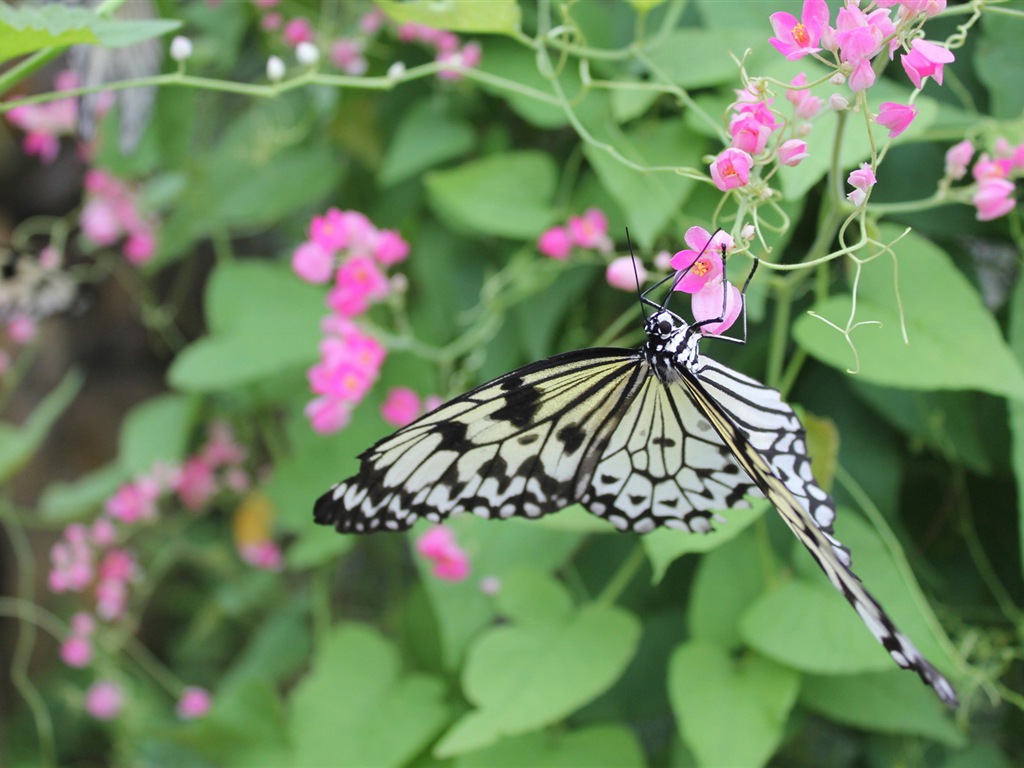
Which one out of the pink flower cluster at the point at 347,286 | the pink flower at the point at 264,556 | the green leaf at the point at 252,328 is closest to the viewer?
A: the pink flower cluster at the point at 347,286

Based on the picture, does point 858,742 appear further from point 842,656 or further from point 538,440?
point 538,440

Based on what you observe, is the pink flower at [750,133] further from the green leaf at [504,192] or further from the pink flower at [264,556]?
the pink flower at [264,556]

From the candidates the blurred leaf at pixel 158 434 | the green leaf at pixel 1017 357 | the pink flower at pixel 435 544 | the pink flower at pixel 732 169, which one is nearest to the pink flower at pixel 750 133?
the pink flower at pixel 732 169

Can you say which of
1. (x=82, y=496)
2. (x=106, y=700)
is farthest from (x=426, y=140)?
(x=106, y=700)

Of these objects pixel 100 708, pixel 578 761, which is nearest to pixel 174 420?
pixel 100 708

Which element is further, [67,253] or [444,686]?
[67,253]

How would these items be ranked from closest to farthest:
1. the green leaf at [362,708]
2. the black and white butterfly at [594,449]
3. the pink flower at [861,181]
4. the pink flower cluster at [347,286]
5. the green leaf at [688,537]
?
the pink flower at [861,181], the black and white butterfly at [594,449], the green leaf at [688,537], the pink flower cluster at [347,286], the green leaf at [362,708]
